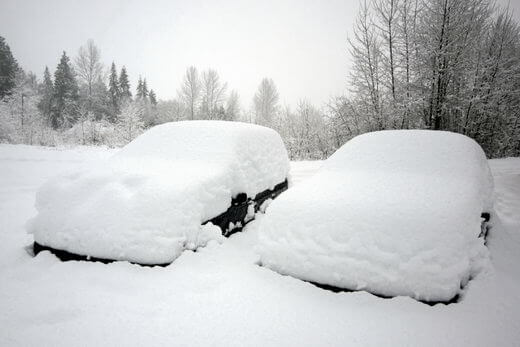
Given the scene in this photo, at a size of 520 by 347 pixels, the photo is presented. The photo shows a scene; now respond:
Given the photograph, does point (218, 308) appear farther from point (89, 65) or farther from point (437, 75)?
point (89, 65)

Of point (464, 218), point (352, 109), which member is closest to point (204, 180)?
point (464, 218)

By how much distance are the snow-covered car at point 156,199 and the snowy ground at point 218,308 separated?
211 millimetres

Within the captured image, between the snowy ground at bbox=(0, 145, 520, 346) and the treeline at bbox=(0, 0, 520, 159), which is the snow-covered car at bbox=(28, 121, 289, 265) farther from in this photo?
the treeline at bbox=(0, 0, 520, 159)

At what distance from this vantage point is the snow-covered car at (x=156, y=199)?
2.79 m

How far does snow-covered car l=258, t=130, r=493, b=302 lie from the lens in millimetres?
2170

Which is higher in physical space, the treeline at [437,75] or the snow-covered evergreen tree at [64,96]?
the snow-covered evergreen tree at [64,96]

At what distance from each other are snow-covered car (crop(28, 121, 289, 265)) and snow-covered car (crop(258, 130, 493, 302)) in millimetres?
877

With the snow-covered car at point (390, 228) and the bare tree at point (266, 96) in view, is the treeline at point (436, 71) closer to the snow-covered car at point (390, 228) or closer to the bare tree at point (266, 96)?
the snow-covered car at point (390, 228)

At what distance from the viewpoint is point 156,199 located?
2.90 meters

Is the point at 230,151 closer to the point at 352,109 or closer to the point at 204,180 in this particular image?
the point at 204,180

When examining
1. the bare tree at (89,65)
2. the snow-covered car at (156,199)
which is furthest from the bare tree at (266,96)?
the snow-covered car at (156,199)

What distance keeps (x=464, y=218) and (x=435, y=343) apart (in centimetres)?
100

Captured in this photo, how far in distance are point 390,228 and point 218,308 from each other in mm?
1618

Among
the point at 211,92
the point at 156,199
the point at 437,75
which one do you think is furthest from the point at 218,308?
the point at 211,92
